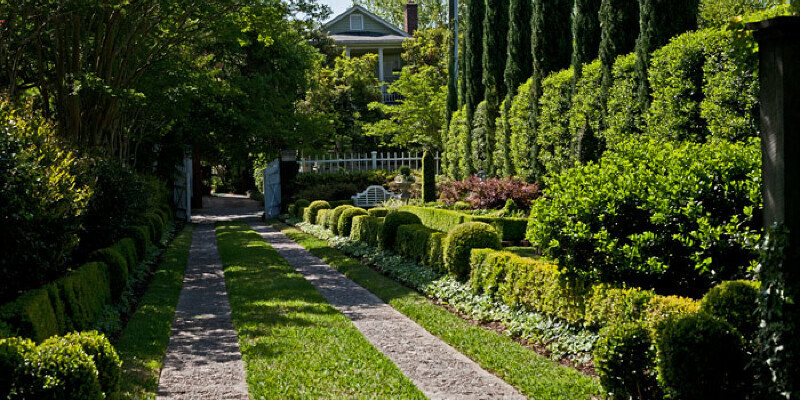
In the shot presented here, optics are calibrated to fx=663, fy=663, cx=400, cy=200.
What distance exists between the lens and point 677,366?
411 centimetres

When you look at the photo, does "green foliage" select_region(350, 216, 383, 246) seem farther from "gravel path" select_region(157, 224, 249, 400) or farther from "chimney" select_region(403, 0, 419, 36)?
"chimney" select_region(403, 0, 419, 36)

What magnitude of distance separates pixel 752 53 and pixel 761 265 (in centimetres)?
151

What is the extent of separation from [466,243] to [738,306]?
16.5 ft

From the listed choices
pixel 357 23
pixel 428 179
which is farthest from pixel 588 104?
pixel 357 23

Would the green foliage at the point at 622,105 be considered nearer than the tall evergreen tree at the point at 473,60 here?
Yes

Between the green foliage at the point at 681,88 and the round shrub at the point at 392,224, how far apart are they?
486 cm

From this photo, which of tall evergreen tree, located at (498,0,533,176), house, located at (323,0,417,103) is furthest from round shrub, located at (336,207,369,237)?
house, located at (323,0,417,103)

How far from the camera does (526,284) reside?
23.7 feet

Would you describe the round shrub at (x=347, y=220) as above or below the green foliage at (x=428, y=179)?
below

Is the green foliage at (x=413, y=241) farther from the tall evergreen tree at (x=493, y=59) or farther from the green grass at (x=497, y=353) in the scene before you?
the tall evergreen tree at (x=493, y=59)

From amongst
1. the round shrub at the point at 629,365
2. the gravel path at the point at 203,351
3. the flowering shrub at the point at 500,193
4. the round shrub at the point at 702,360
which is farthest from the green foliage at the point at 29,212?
the flowering shrub at the point at 500,193

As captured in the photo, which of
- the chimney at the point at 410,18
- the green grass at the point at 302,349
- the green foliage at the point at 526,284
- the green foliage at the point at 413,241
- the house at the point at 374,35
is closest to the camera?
the green grass at the point at 302,349

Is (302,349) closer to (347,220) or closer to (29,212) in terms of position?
(29,212)

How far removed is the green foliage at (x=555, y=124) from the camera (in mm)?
15961
